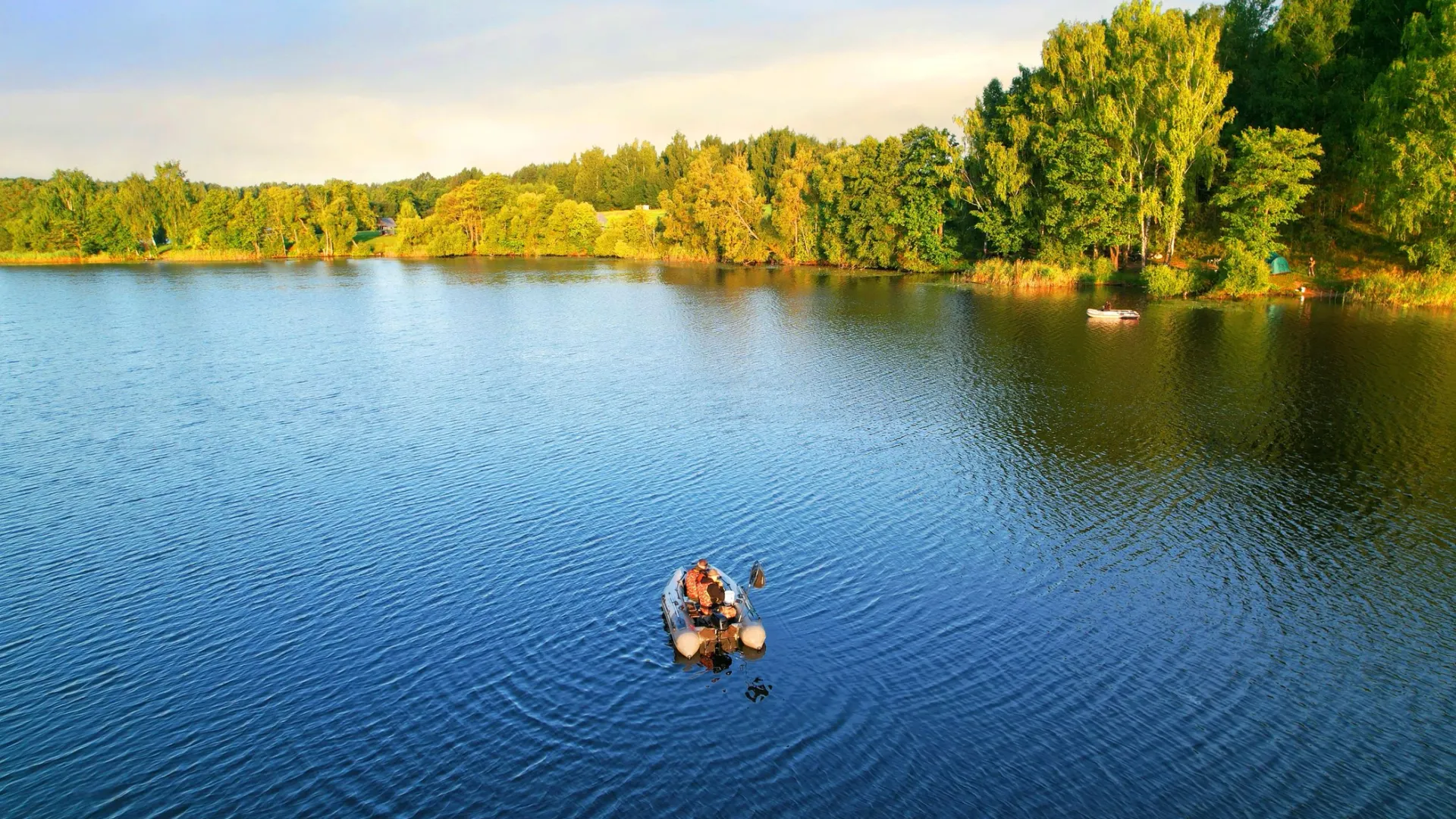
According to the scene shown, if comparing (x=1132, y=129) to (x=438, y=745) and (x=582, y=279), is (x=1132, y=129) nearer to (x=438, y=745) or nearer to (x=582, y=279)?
(x=582, y=279)

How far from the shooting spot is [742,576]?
1096 inches

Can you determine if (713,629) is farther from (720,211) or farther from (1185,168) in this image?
(720,211)

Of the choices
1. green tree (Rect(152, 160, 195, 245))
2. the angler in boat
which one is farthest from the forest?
green tree (Rect(152, 160, 195, 245))

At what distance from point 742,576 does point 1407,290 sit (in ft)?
251

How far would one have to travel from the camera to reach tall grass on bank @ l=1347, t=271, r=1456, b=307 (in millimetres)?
72312

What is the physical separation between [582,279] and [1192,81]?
8260cm

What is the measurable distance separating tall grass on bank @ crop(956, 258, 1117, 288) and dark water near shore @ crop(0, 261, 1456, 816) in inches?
1561

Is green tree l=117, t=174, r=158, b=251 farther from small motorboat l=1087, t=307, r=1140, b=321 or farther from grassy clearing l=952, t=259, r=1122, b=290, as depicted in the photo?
small motorboat l=1087, t=307, r=1140, b=321

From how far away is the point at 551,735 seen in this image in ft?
64.4

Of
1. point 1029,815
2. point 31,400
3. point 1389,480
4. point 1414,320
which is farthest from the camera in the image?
point 1414,320

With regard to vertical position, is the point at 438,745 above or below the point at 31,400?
below

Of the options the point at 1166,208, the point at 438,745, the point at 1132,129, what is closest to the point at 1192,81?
the point at 1132,129

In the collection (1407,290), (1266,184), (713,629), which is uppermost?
(1266,184)

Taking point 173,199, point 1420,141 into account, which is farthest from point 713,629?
point 173,199
